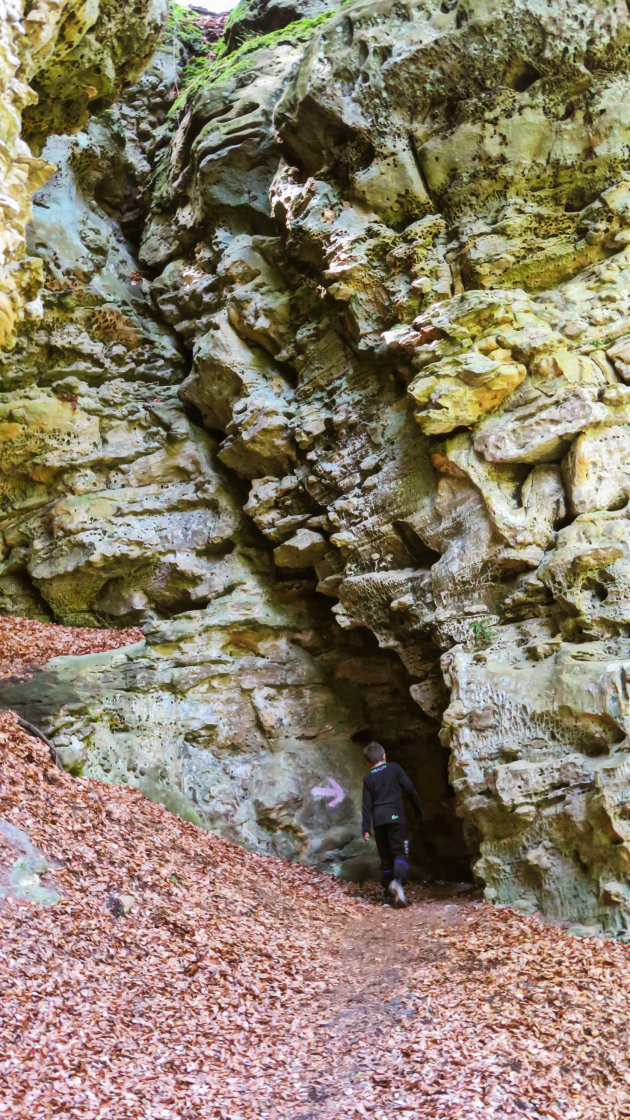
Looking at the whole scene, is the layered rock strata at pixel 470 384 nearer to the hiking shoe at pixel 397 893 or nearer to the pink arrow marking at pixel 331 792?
the hiking shoe at pixel 397 893

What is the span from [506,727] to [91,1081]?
579cm

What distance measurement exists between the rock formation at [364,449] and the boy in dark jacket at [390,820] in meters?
0.90

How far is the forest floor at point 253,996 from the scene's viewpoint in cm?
459

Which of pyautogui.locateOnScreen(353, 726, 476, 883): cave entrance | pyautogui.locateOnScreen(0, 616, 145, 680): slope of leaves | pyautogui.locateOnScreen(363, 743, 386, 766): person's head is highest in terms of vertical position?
pyautogui.locateOnScreen(0, 616, 145, 680): slope of leaves

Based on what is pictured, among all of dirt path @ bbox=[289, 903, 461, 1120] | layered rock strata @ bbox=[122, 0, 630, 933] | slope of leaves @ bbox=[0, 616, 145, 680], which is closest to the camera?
dirt path @ bbox=[289, 903, 461, 1120]

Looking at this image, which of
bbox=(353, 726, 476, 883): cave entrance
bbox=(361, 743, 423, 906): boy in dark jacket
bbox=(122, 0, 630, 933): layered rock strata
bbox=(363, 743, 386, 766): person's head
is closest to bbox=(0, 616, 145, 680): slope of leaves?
bbox=(122, 0, 630, 933): layered rock strata

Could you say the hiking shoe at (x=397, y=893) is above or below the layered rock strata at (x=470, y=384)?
below

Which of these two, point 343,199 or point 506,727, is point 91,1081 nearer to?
point 506,727

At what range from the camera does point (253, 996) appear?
6.14 metres

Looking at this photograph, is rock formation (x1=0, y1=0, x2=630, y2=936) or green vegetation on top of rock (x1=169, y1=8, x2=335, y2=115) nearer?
rock formation (x1=0, y1=0, x2=630, y2=936)

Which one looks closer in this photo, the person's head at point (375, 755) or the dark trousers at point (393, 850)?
the dark trousers at point (393, 850)

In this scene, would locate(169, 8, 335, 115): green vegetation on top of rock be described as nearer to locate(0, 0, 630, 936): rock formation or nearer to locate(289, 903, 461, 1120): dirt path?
locate(0, 0, 630, 936): rock formation

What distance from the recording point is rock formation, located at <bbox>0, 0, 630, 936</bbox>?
29.3ft

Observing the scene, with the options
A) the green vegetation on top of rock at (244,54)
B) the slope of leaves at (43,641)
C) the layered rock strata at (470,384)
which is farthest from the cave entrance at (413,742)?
the green vegetation on top of rock at (244,54)
